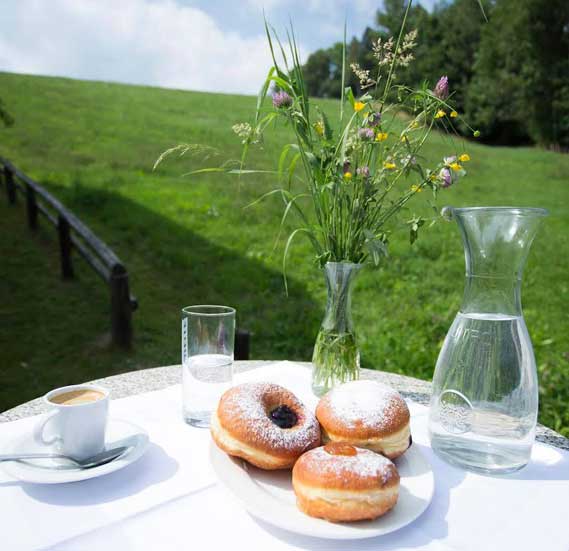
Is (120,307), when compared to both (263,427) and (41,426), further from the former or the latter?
(263,427)


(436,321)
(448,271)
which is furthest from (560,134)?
(436,321)

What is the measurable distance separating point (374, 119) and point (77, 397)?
84 centimetres

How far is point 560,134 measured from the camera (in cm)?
1734

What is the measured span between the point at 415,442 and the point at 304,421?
0.29 meters

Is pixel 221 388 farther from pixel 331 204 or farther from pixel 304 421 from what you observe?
pixel 331 204

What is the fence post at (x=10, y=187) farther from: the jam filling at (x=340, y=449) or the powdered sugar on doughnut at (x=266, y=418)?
the jam filling at (x=340, y=449)

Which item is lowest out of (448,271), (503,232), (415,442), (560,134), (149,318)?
(149,318)

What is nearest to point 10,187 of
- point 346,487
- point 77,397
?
point 77,397

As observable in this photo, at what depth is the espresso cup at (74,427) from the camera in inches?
36.4

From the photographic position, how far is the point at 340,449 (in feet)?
2.76

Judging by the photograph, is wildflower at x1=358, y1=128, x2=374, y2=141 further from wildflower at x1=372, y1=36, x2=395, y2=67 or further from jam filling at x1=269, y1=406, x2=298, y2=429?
jam filling at x1=269, y1=406, x2=298, y2=429

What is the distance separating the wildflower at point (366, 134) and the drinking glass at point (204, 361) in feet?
1.57

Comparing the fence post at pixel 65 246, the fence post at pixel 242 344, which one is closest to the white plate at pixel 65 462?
the fence post at pixel 242 344

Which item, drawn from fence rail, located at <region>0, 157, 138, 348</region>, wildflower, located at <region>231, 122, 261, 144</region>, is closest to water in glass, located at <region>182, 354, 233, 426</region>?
wildflower, located at <region>231, 122, 261, 144</region>
